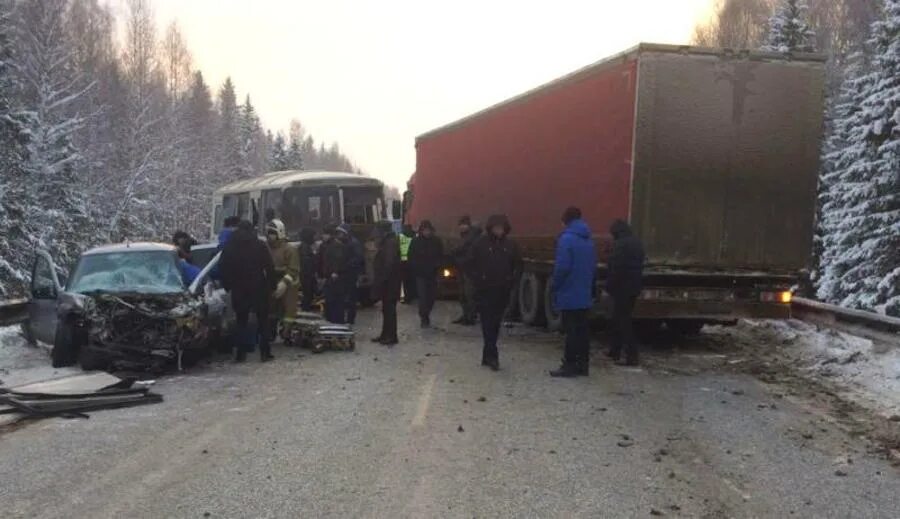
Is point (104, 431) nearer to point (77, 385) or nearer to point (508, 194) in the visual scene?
point (77, 385)

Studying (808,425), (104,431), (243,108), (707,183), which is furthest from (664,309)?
(243,108)

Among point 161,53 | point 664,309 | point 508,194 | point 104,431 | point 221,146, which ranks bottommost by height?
point 104,431

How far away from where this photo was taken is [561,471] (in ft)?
17.5

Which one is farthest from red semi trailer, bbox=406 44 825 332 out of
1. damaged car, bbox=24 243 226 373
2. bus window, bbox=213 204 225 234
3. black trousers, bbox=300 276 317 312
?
bus window, bbox=213 204 225 234

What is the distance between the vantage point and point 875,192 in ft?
70.7

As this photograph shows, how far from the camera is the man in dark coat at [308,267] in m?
13.8

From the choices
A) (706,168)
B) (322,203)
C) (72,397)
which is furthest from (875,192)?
(72,397)

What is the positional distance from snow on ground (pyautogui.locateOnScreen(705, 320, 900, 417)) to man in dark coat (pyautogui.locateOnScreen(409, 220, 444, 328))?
4.70 m

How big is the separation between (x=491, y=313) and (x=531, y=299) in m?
4.33

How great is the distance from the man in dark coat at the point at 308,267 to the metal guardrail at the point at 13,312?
14.3 feet

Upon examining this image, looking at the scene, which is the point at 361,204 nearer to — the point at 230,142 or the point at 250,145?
the point at 230,142

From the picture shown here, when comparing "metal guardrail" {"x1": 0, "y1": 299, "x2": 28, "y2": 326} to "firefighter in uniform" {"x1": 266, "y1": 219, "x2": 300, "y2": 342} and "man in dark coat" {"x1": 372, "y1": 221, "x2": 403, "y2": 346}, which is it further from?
"man in dark coat" {"x1": 372, "y1": 221, "x2": 403, "y2": 346}

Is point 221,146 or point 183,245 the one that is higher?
point 221,146

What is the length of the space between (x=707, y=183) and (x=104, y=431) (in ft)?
24.2
